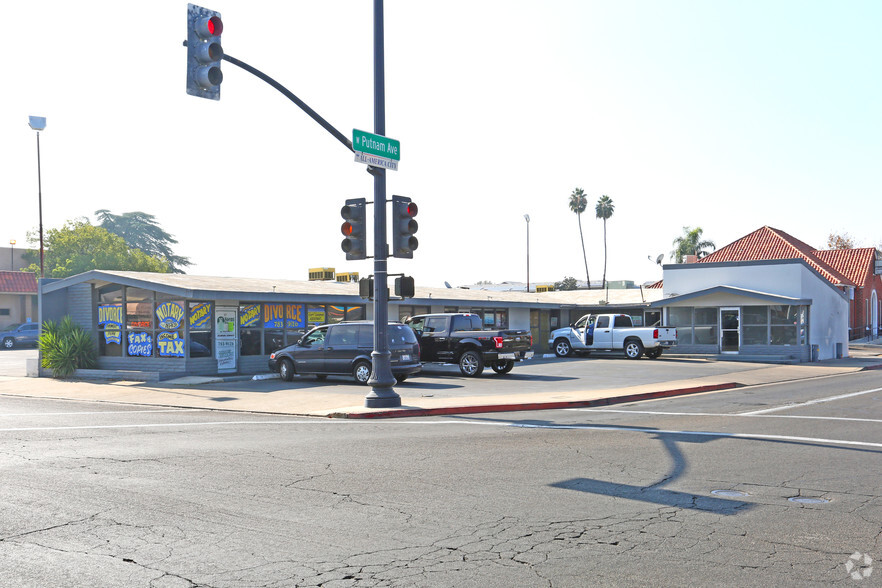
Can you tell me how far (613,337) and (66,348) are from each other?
2191 centimetres

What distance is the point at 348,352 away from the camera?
21.8 meters

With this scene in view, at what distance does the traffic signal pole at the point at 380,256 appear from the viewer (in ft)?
51.1

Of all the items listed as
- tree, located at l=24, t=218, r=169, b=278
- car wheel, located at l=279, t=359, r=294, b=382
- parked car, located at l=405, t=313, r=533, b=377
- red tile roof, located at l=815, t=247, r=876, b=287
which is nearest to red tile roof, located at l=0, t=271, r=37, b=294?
tree, located at l=24, t=218, r=169, b=278

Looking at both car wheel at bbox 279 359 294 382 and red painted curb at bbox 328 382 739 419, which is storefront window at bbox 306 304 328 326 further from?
red painted curb at bbox 328 382 739 419

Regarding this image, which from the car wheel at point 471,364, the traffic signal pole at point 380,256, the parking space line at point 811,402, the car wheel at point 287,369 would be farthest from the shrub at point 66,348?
the parking space line at point 811,402

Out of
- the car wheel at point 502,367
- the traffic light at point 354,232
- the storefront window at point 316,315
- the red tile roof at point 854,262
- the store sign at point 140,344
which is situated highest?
the red tile roof at point 854,262

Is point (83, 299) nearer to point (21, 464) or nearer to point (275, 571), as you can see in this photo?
point (21, 464)

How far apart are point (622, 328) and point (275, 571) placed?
30.9 metres

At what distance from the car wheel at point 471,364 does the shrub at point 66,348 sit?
1223cm

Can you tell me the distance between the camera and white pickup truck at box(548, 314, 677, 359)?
33.7m

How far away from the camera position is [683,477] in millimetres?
8586

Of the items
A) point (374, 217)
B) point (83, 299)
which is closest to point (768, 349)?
point (374, 217)

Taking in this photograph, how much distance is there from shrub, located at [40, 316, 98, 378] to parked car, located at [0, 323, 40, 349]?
26.5m

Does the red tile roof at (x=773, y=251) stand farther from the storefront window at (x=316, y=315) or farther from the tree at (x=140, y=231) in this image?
the tree at (x=140, y=231)
